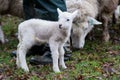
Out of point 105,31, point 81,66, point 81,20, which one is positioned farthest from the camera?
point 105,31

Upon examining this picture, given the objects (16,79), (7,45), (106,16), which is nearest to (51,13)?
(16,79)

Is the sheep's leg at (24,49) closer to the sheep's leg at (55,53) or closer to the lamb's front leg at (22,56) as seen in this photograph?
the lamb's front leg at (22,56)

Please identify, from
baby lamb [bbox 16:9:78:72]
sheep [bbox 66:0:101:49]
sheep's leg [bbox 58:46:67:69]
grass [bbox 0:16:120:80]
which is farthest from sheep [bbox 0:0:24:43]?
sheep's leg [bbox 58:46:67:69]

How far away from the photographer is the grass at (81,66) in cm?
498

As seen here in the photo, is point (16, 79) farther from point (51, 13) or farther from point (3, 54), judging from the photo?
point (3, 54)

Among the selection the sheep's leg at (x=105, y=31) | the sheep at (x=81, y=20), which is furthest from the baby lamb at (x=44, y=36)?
the sheep's leg at (x=105, y=31)

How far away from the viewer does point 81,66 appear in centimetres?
554

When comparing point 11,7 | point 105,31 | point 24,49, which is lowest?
point 105,31

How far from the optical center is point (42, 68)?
17.7 feet

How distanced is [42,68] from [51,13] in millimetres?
782

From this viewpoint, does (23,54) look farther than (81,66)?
No

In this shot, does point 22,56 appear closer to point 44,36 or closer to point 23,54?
point 23,54

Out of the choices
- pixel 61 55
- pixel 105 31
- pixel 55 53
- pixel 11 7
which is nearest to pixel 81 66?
pixel 61 55

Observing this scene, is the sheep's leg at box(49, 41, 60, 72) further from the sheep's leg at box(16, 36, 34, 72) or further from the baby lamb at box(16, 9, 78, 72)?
the sheep's leg at box(16, 36, 34, 72)
